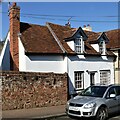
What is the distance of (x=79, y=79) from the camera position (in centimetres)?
2208

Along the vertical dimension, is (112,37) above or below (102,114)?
above

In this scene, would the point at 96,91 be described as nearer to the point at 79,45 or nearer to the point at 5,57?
the point at 79,45

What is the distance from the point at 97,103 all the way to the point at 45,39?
1100 centimetres

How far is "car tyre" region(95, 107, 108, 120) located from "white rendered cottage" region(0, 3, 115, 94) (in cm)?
828

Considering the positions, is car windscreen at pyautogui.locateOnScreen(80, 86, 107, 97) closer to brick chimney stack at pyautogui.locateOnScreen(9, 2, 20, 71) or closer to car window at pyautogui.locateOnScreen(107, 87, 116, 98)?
car window at pyautogui.locateOnScreen(107, 87, 116, 98)

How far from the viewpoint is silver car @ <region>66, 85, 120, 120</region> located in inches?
485

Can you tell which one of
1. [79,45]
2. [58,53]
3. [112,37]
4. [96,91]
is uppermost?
[112,37]

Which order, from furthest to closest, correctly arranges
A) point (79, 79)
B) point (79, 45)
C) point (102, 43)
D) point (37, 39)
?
point (102, 43)
point (79, 45)
point (79, 79)
point (37, 39)

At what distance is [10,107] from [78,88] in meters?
7.27

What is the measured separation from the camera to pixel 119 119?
13.0m

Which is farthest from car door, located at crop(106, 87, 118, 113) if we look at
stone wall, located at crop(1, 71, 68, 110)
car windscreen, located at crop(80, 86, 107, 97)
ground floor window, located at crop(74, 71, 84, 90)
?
ground floor window, located at crop(74, 71, 84, 90)

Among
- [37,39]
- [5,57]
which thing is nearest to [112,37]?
[37,39]

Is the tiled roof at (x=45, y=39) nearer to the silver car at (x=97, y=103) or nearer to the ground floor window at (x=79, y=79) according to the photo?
the ground floor window at (x=79, y=79)

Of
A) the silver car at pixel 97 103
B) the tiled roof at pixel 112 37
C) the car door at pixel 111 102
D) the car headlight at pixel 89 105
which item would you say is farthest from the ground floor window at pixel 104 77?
the car headlight at pixel 89 105
